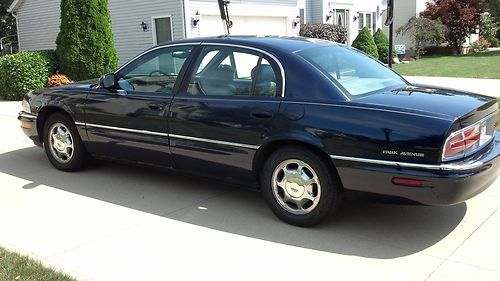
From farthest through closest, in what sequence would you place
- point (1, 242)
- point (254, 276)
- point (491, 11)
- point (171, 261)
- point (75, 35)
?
1. point (491, 11)
2. point (75, 35)
3. point (1, 242)
4. point (171, 261)
5. point (254, 276)

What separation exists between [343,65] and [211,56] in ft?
4.08

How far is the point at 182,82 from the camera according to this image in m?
5.01

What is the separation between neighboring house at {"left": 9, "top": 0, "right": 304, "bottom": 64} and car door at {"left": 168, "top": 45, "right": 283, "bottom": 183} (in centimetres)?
1194

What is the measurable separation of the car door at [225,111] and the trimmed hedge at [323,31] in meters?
16.9

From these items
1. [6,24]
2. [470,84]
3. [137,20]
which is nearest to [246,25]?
[137,20]

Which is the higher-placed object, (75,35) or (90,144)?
(75,35)

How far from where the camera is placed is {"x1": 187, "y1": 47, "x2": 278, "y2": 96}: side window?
179 inches

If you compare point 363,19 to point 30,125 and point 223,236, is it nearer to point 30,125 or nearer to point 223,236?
point 30,125

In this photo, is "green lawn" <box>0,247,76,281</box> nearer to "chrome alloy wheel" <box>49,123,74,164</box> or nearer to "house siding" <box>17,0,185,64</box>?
"chrome alloy wheel" <box>49,123,74,164</box>

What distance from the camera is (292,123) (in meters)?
4.23

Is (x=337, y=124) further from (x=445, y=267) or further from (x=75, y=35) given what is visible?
(x=75, y=35)

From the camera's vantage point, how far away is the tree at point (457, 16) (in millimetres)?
28469

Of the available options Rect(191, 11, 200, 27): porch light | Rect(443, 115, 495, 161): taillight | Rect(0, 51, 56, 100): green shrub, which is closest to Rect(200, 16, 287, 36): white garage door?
Rect(191, 11, 200, 27): porch light

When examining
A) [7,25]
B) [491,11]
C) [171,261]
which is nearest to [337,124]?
[171,261]
